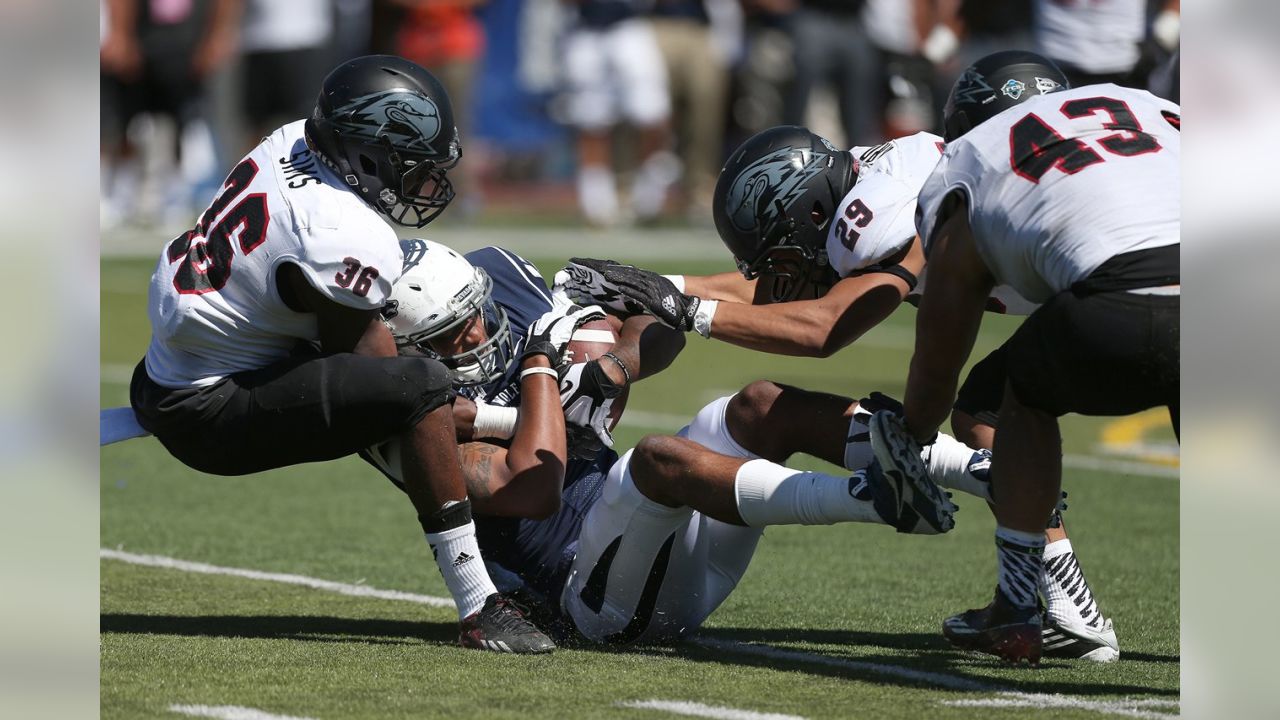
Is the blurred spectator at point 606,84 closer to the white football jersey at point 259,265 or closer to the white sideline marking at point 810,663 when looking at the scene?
the white sideline marking at point 810,663

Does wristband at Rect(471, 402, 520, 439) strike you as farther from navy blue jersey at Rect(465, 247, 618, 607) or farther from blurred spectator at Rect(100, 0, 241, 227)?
blurred spectator at Rect(100, 0, 241, 227)

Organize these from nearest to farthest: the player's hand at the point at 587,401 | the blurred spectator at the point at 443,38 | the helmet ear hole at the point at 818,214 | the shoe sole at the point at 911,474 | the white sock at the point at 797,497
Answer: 1. the shoe sole at the point at 911,474
2. the white sock at the point at 797,497
3. the player's hand at the point at 587,401
4. the helmet ear hole at the point at 818,214
5. the blurred spectator at the point at 443,38

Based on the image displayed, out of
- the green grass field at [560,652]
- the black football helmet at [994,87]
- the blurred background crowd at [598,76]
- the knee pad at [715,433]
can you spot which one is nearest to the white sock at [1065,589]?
the green grass field at [560,652]

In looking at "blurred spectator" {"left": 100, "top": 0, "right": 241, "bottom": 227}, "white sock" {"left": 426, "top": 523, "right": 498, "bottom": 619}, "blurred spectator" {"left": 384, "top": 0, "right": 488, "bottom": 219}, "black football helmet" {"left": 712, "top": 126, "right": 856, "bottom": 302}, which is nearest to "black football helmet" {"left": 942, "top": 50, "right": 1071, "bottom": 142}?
"black football helmet" {"left": 712, "top": 126, "right": 856, "bottom": 302}

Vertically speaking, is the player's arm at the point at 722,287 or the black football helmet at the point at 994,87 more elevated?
the black football helmet at the point at 994,87

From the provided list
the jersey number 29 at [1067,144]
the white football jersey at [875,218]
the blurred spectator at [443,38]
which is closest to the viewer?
the jersey number 29 at [1067,144]

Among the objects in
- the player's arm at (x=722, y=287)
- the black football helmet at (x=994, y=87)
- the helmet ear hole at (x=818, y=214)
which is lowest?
the player's arm at (x=722, y=287)

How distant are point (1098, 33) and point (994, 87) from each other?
653 cm

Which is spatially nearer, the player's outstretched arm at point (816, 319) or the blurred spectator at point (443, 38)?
the player's outstretched arm at point (816, 319)

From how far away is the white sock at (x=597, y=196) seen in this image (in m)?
16.4

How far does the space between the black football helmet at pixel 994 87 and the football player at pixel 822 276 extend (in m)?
0.11

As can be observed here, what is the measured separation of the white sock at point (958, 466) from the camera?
4402 millimetres

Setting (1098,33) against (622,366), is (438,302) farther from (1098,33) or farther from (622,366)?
(1098,33)
